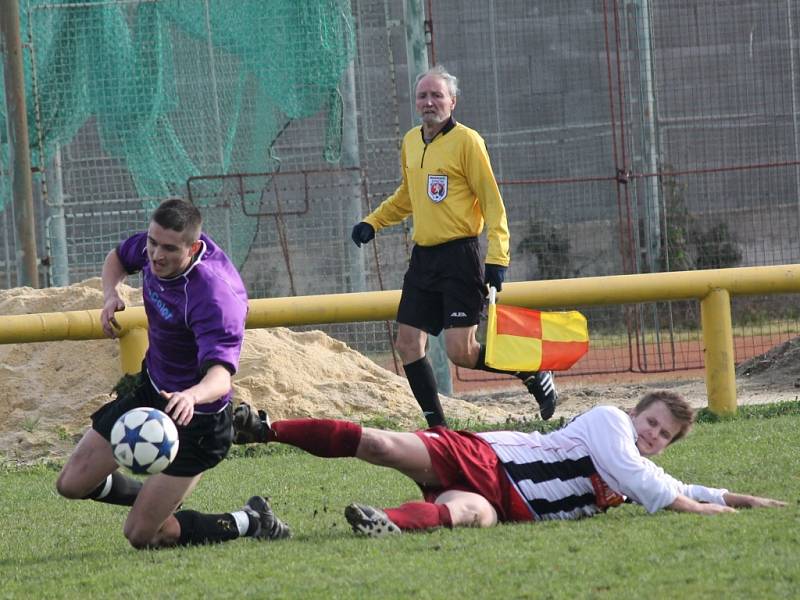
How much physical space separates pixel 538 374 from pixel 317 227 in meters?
5.39

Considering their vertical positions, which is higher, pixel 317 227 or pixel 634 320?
pixel 317 227

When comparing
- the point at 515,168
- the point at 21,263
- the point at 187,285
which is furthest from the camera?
the point at 515,168

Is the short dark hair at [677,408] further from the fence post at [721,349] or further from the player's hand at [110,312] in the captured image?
the fence post at [721,349]

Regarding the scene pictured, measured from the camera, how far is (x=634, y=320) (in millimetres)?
13555

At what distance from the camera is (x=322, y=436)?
5598 millimetres

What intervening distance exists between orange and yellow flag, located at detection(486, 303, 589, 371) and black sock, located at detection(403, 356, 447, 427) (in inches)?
15.7

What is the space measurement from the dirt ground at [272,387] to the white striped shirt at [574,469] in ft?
11.4

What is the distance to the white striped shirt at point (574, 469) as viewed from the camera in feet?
18.6

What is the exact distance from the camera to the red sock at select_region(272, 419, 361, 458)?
220 inches

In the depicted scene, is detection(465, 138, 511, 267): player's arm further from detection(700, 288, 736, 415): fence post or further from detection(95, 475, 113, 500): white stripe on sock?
detection(95, 475, 113, 500): white stripe on sock

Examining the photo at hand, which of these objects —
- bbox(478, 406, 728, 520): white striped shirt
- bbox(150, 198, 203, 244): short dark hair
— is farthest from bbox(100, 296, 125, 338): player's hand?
bbox(478, 406, 728, 520): white striped shirt

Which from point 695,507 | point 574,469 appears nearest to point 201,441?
point 574,469

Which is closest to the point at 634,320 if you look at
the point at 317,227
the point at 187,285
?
the point at 317,227

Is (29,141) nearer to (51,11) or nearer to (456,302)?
(51,11)
